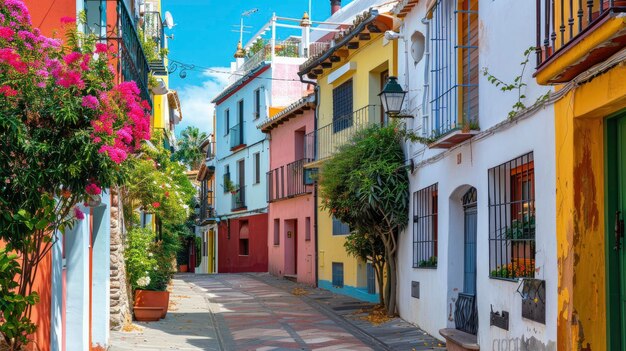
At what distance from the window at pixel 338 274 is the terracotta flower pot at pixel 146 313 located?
276 inches

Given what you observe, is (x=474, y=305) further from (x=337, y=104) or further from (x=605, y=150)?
(x=337, y=104)

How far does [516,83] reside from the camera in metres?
9.60

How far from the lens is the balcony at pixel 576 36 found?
614cm

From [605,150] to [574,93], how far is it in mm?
590

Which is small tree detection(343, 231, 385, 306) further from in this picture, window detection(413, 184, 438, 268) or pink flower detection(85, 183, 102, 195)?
pink flower detection(85, 183, 102, 195)

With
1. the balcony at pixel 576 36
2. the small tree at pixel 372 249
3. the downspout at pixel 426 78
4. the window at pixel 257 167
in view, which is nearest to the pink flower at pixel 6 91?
the balcony at pixel 576 36

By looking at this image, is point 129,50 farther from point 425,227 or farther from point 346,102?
point 346,102

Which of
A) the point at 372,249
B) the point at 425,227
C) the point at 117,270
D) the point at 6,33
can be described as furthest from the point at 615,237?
the point at 372,249

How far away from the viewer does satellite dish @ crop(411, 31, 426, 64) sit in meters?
15.1

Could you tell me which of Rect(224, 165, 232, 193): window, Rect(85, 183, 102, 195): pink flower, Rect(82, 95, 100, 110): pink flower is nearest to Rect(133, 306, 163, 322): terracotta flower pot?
Rect(85, 183, 102, 195): pink flower

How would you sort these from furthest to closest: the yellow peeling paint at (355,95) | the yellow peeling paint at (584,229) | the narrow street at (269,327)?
the yellow peeling paint at (355,95) < the narrow street at (269,327) < the yellow peeling paint at (584,229)

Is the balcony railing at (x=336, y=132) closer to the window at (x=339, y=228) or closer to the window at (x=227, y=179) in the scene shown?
the window at (x=339, y=228)

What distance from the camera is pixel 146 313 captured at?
52.3 ft

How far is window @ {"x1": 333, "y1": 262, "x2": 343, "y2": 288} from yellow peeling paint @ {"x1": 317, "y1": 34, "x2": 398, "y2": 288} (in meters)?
0.15
